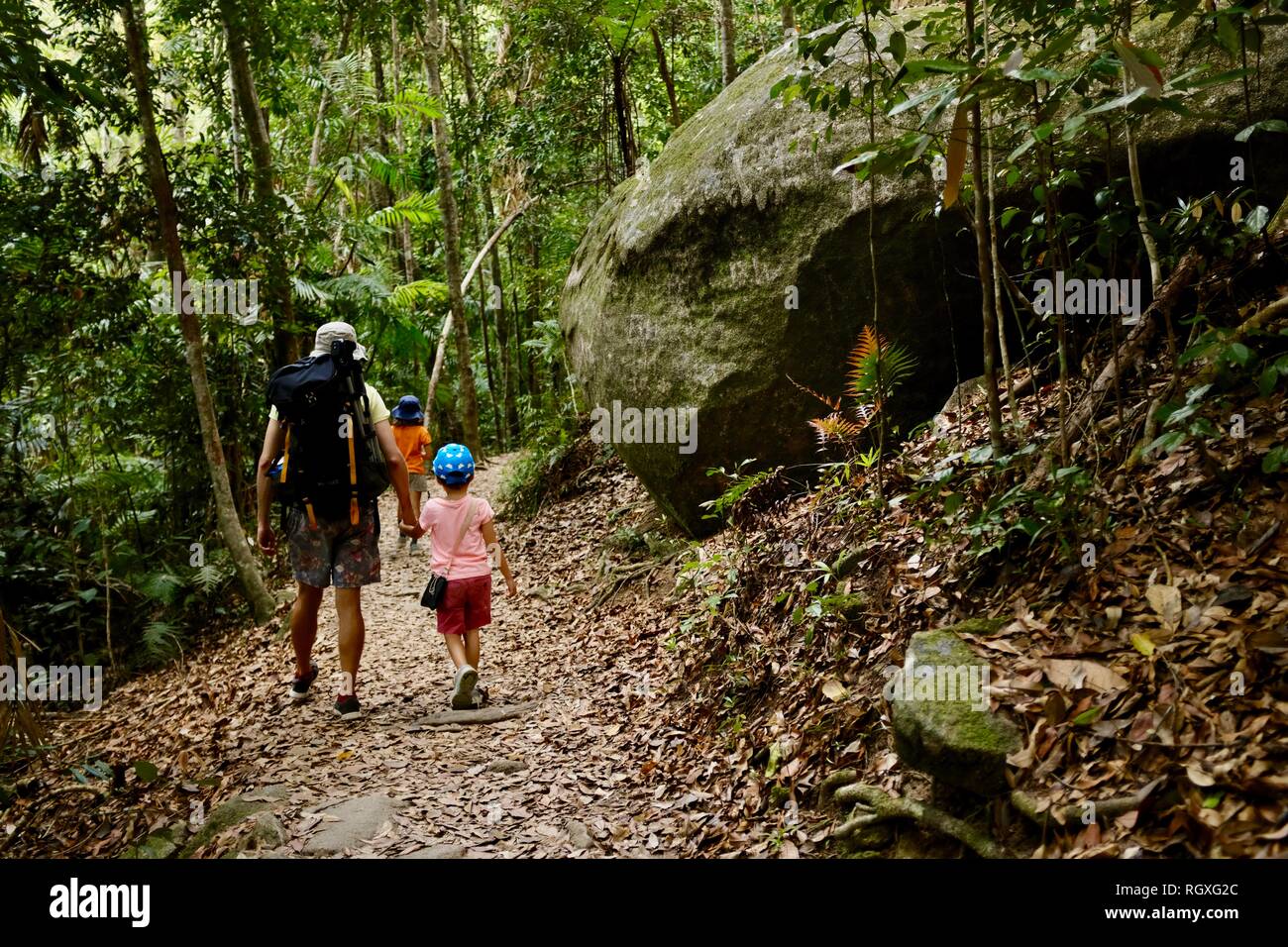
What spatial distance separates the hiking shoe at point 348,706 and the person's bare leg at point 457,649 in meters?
0.65

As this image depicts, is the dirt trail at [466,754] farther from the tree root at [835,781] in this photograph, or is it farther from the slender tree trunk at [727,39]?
the slender tree trunk at [727,39]

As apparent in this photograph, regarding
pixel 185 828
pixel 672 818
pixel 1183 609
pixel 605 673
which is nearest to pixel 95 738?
pixel 185 828

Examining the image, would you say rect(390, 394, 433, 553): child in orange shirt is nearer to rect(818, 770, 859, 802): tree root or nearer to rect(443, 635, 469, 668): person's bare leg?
rect(443, 635, 469, 668): person's bare leg

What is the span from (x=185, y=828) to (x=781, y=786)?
10.2 feet

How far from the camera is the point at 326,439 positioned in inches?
189

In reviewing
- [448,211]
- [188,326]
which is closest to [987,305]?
[188,326]

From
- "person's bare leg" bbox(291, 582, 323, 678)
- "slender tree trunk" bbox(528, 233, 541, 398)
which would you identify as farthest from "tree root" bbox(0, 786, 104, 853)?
"slender tree trunk" bbox(528, 233, 541, 398)

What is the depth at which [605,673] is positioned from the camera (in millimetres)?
5887

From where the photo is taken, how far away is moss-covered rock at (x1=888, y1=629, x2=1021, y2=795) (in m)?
2.84

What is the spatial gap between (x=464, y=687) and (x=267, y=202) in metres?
5.88

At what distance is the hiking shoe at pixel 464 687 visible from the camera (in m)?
5.29

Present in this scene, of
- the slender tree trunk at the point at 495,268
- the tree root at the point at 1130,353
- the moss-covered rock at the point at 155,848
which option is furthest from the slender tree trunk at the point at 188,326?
the tree root at the point at 1130,353
